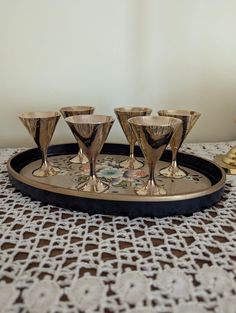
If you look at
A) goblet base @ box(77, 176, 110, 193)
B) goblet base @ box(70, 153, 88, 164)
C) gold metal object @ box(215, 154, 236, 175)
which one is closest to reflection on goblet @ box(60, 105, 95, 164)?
goblet base @ box(70, 153, 88, 164)

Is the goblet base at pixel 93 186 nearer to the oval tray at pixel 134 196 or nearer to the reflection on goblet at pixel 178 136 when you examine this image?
the oval tray at pixel 134 196

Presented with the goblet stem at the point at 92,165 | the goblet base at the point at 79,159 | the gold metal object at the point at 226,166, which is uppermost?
the goblet stem at the point at 92,165

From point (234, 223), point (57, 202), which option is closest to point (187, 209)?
point (234, 223)

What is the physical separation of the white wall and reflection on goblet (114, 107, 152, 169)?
0.20 m

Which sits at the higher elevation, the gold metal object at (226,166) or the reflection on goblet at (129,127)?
the reflection on goblet at (129,127)

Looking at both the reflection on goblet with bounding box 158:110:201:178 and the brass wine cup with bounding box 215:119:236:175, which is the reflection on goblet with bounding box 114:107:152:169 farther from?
the brass wine cup with bounding box 215:119:236:175

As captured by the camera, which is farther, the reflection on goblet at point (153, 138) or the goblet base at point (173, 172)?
the goblet base at point (173, 172)

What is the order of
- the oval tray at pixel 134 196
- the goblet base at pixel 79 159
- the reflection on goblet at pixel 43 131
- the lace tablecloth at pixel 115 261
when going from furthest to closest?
the goblet base at pixel 79 159, the reflection on goblet at pixel 43 131, the oval tray at pixel 134 196, the lace tablecloth at pixel 115 261

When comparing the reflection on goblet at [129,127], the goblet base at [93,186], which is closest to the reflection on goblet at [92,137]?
the goblet base at [93,186]

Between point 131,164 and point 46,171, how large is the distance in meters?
0.16

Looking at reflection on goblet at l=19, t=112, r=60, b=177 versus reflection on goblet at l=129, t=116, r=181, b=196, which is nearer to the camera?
reflection on goblet at l=129, t=116, r=181, b=196

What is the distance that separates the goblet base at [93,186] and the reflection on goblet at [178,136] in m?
0.12

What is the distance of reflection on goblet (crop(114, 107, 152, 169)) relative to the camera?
0.59 metres

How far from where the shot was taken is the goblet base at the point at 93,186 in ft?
1.63
